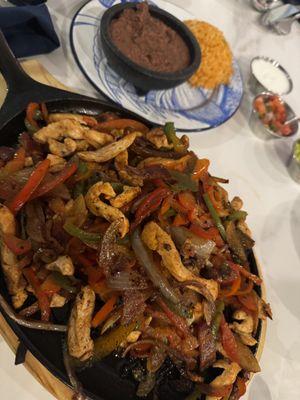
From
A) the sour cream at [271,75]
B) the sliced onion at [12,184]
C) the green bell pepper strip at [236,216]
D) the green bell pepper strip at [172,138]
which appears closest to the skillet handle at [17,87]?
the sliced onion at [12,184]

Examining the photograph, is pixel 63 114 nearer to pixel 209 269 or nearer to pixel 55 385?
pixel 209 269

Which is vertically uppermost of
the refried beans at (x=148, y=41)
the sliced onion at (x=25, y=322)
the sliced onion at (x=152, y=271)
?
the refried beans at (x=148, y=41)

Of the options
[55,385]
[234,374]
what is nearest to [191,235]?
[234,374]

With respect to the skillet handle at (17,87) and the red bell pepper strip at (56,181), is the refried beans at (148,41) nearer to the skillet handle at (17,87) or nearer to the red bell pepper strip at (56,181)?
the skillet handle at (17,87)

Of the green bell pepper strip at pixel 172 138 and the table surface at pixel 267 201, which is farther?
the table surface at pixel 267 201

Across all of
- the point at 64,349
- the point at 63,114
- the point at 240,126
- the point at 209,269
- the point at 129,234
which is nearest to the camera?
the point at 64,349

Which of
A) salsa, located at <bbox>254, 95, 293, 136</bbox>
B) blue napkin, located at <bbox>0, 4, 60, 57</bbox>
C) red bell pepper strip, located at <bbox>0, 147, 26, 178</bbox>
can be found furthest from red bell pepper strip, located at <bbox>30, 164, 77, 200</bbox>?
salsa, located at <bbox>254, 95, 293, 136</bbox>

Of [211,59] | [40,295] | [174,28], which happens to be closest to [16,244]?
[40,295]

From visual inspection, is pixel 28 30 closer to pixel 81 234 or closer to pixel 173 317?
pixel 81 234
